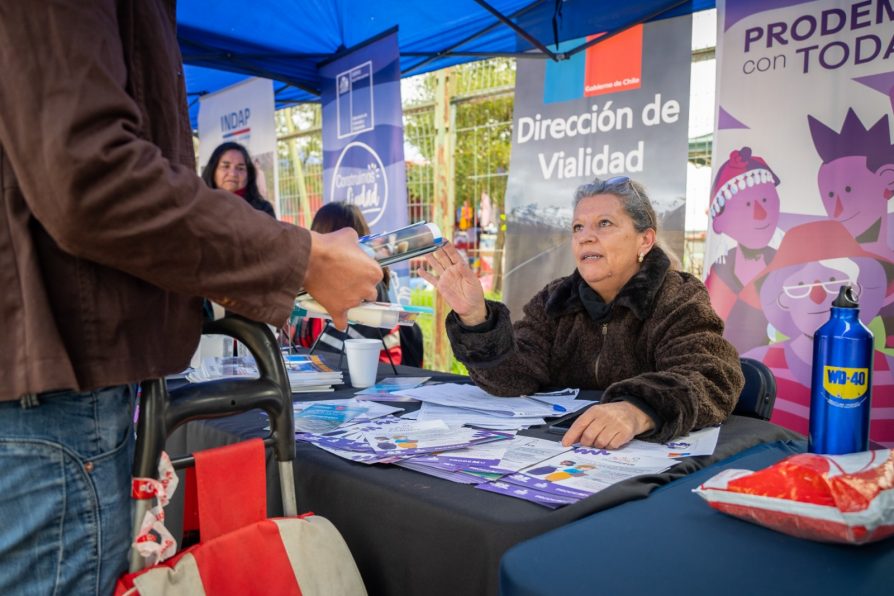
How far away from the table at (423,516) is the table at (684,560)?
7 cm

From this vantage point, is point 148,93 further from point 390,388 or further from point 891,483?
point 390,388

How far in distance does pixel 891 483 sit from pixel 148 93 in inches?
40.9

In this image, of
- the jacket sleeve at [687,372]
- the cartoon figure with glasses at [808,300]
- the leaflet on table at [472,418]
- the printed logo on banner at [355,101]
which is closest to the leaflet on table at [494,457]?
the leaflet on table at [472,418]

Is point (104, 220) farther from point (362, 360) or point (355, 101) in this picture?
point (355, 101)

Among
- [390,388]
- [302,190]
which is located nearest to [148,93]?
[390,388]

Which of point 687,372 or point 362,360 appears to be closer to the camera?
point 687,372

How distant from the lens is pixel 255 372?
1.84 m

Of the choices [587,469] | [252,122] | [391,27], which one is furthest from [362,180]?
[587,469]

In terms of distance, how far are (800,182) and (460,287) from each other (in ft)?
6.11

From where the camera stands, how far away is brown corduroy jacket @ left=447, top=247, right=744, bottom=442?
1423 millimetres

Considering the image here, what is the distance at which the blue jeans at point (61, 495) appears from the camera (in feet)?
2.15

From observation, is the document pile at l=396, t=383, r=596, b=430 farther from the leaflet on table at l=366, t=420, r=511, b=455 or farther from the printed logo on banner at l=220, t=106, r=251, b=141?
the printed logo on banner at l=220, t=106, r=251, b=141

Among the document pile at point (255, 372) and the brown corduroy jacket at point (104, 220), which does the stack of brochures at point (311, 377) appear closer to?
the document pile at point (255, 372)

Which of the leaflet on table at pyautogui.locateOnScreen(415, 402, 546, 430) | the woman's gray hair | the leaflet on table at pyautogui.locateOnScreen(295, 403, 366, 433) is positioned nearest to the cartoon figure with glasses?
the woman's gray hair
